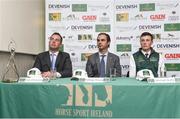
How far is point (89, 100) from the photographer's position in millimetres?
2312

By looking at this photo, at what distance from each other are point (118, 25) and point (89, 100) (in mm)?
2521

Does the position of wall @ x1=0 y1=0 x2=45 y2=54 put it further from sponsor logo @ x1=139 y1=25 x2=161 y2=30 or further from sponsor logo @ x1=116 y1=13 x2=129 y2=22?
sponsor logo @ x1=139 y1=25 x2=161 y2=30

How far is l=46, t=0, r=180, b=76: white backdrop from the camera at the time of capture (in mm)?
4457

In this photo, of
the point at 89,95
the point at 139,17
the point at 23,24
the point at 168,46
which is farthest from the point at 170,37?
the point at 89,95

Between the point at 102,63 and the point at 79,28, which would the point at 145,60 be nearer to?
the point at 102,63

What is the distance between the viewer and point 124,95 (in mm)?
2262

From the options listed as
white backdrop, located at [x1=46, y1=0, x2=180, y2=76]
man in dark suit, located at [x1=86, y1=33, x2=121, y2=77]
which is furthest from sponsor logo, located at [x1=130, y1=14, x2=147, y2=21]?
man in dark suit, located at [x1=86, y1=33, x2=121, y2=77]

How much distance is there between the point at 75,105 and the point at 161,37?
2.61m

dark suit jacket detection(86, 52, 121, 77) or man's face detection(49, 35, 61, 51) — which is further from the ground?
man's face detection(49, 35, 61, 51)

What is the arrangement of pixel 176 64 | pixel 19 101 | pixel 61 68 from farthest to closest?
pixel 176 64 < pixel 61 68 < pixel 19 101

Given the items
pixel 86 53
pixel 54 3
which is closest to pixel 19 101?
pixel 86 53

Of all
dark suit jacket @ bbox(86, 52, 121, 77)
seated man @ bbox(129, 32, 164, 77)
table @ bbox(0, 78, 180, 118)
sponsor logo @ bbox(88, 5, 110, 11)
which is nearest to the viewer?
table @ bbox(0, 78, 180, 118)

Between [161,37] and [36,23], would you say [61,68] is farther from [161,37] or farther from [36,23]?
[161,37]

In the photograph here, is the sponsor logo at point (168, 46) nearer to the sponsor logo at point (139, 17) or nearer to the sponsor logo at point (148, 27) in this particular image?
the sponsor logo at point (148, 27)
